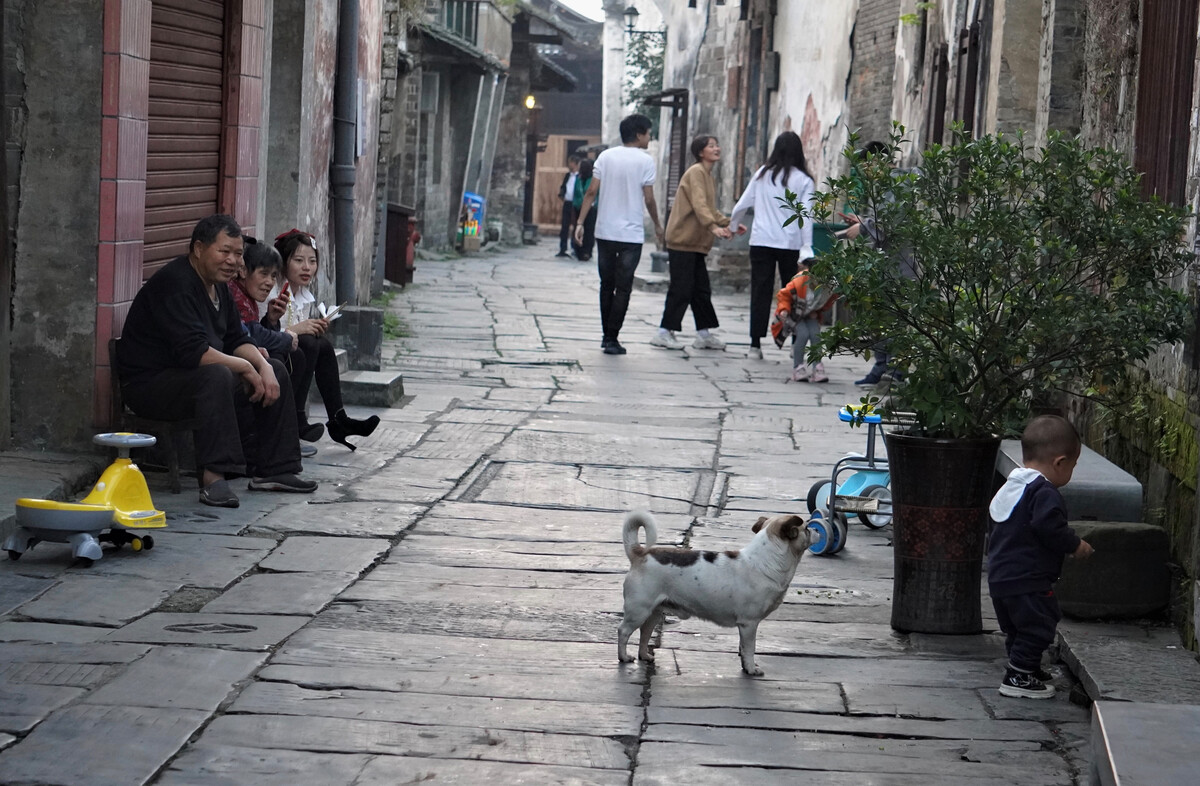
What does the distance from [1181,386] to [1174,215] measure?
2.06ft

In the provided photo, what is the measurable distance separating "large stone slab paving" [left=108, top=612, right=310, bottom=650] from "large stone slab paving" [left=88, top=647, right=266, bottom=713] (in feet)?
0.32

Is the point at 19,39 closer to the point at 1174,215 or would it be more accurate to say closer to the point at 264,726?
the point at 264,726

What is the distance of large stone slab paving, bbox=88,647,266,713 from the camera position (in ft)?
12.9

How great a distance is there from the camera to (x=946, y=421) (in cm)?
477

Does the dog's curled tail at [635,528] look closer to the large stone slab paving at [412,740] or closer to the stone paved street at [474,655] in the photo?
the stone paved street at [474,655]

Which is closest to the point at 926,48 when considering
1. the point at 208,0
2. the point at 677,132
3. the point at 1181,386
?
the point at 208,0

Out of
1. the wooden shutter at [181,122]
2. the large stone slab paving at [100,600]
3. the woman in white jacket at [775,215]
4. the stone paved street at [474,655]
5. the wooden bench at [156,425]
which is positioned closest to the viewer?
the stone paved street at [474,655]

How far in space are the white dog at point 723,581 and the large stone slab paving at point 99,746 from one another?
4.24 ft

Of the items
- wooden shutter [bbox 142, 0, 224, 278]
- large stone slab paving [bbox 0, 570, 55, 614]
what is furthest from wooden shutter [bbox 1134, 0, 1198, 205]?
wooden shutter [bbox 142, 0, 224, 278]

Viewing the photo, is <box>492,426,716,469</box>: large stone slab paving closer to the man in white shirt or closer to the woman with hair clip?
the woman with hair clip

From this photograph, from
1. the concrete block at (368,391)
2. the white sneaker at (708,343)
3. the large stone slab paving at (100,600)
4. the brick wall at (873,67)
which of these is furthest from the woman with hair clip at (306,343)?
the brick wall at (873,67)

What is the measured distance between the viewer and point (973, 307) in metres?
4.84

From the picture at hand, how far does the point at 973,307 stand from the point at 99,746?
2897 mm

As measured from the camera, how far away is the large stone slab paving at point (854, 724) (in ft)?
Answer: 13.0
